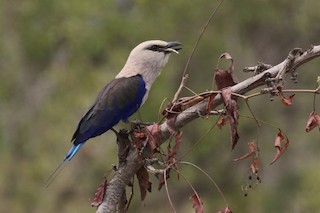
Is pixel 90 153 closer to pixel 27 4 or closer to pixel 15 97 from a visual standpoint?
pixel 15 97

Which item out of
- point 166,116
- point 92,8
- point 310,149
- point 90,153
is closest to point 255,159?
point 166,116

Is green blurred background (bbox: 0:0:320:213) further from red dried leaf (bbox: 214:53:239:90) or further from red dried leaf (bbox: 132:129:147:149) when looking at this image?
red dried leaf (bbox: 214:53:239:90)

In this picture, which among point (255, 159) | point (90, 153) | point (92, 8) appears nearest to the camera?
point (255, 159)

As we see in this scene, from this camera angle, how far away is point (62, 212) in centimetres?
1368

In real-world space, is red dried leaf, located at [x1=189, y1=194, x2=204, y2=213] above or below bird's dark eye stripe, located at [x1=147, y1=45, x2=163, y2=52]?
below

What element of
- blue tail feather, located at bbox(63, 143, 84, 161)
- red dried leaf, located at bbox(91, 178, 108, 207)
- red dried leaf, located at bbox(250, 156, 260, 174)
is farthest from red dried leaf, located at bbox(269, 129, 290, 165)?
blue tail feather, located at bbox(63, 143, 84, 161)

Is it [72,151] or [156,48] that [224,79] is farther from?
[72,151]

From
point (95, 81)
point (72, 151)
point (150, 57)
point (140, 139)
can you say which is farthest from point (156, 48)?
point (95, 81)

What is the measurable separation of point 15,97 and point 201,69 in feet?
9.89

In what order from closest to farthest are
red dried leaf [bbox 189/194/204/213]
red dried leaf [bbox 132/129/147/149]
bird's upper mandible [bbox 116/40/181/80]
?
red dried leaf [bbox 189/194/204/213], red dried leaf [bbox 132/129/147/149], bird's upper mandible [bbox 116/40/181/80]

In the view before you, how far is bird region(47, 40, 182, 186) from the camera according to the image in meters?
3.86

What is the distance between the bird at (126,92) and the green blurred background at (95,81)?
→ 8.02 metres

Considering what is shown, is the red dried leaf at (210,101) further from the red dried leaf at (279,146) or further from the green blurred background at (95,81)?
the green blurred background at (95,81)

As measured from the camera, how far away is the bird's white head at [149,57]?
3836 mm
